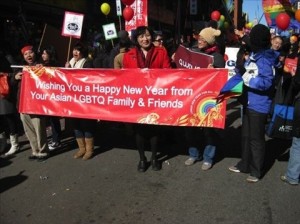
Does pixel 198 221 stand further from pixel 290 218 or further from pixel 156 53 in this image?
pixel 156 53

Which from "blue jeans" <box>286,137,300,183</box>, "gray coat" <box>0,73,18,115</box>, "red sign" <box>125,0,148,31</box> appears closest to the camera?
"blue jeans" <box>286,137,300,183</box>

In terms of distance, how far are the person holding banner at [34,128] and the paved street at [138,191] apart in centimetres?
16

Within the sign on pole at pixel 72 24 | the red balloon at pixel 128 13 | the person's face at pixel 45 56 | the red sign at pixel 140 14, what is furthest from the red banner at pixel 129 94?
the red sign at pixel 140 14

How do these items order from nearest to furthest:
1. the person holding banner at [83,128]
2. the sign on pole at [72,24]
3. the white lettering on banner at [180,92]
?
the white lettering on banner at [180,92], the person holding banner at [83,128], the sign on pole at [72,24]

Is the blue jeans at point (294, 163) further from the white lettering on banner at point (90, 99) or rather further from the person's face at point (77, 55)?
the person's face at point (77, 55)

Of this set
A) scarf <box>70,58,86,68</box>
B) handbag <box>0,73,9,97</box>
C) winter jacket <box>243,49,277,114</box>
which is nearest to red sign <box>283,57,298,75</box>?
winter jacket <box>243,49,277,114</box>

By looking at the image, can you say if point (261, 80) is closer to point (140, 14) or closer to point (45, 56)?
point (45, 56)

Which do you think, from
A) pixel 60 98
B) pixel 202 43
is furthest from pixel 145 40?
pixel 60 98

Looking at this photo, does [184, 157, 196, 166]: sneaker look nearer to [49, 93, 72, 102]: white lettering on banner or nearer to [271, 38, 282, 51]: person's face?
[49, 93, 72, 102]: white lettering on banner

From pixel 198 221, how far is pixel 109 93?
221cm

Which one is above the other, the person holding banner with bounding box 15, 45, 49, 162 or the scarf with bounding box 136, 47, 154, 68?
the scarf with bounding box 136, 47, 154, 68

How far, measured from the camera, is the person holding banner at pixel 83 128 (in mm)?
5906

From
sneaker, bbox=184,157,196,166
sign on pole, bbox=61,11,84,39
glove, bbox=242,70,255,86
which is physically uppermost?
sign on pole, bbox=61,11,84,39

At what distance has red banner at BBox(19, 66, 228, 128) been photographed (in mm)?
4883
